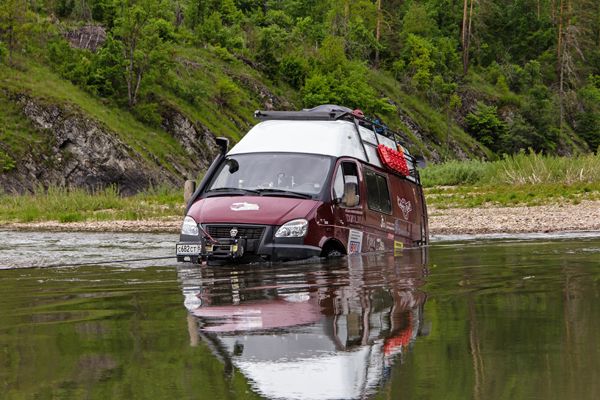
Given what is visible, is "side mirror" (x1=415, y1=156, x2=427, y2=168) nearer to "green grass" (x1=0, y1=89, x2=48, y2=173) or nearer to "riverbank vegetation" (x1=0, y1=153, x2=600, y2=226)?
"riverbank vegetation" (x1=0, y1=153, x2=600, y2=226)

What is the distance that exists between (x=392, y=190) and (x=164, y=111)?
4932 cm

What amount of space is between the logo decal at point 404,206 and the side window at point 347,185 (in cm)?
218

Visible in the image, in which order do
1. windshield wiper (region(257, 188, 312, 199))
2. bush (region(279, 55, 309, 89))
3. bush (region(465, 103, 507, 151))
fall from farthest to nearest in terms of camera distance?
bush (region(465, 103, 507, 151))
bush (region(279, 55, 309, 89))
windshield wiper (region(257, 188, 312, 199))

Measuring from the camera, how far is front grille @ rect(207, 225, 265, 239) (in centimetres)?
1509

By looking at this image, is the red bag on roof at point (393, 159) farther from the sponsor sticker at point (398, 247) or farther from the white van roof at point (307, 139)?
the sponsor sticker at point (398, 247)

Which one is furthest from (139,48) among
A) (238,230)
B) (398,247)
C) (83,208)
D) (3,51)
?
(238,230)

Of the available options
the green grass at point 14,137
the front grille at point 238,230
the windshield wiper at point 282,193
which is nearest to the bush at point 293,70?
the green grass at point 14,137

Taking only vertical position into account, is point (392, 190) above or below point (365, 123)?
below

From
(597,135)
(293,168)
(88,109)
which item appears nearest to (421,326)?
(293,168)

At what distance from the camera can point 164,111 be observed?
66688 millimetres

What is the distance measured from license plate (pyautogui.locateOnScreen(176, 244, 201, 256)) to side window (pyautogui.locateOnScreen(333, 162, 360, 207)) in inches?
87.7

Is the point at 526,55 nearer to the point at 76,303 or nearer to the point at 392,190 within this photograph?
the point at 392,190

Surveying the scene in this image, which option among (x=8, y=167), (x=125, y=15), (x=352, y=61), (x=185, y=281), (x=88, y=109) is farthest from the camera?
(x=352, y=61)

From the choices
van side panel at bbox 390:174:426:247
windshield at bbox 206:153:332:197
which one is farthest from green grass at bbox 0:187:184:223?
windshield at bbox 206:153:332:197
